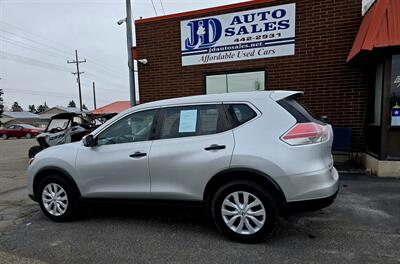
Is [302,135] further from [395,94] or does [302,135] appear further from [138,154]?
[395,94]

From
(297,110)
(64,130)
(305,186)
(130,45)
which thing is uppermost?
(130,45)

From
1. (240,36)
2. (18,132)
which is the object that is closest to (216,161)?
(240,36)

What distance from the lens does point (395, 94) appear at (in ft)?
22.9

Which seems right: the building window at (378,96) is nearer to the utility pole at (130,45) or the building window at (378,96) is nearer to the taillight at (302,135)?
the taillight at (302,135)

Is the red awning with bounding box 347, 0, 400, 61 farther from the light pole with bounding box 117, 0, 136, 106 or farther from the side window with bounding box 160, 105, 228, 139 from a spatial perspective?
the light pole with bounding box 117, 0, 136, 106

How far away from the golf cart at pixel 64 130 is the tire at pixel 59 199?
5.58 metres

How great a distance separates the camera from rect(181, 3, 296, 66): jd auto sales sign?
8680mm

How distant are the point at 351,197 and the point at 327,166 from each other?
231 cm

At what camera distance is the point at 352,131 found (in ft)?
27.2

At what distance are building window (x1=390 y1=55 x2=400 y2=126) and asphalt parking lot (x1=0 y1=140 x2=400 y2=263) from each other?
6.28 ft

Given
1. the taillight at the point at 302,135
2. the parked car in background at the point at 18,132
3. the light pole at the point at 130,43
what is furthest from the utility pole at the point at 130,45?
the parked car in background at the point at 18,132

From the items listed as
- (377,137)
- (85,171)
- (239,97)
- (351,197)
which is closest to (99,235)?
(85,171)

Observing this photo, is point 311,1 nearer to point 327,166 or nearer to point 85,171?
point 327,166

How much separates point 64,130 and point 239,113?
27.5 feet
